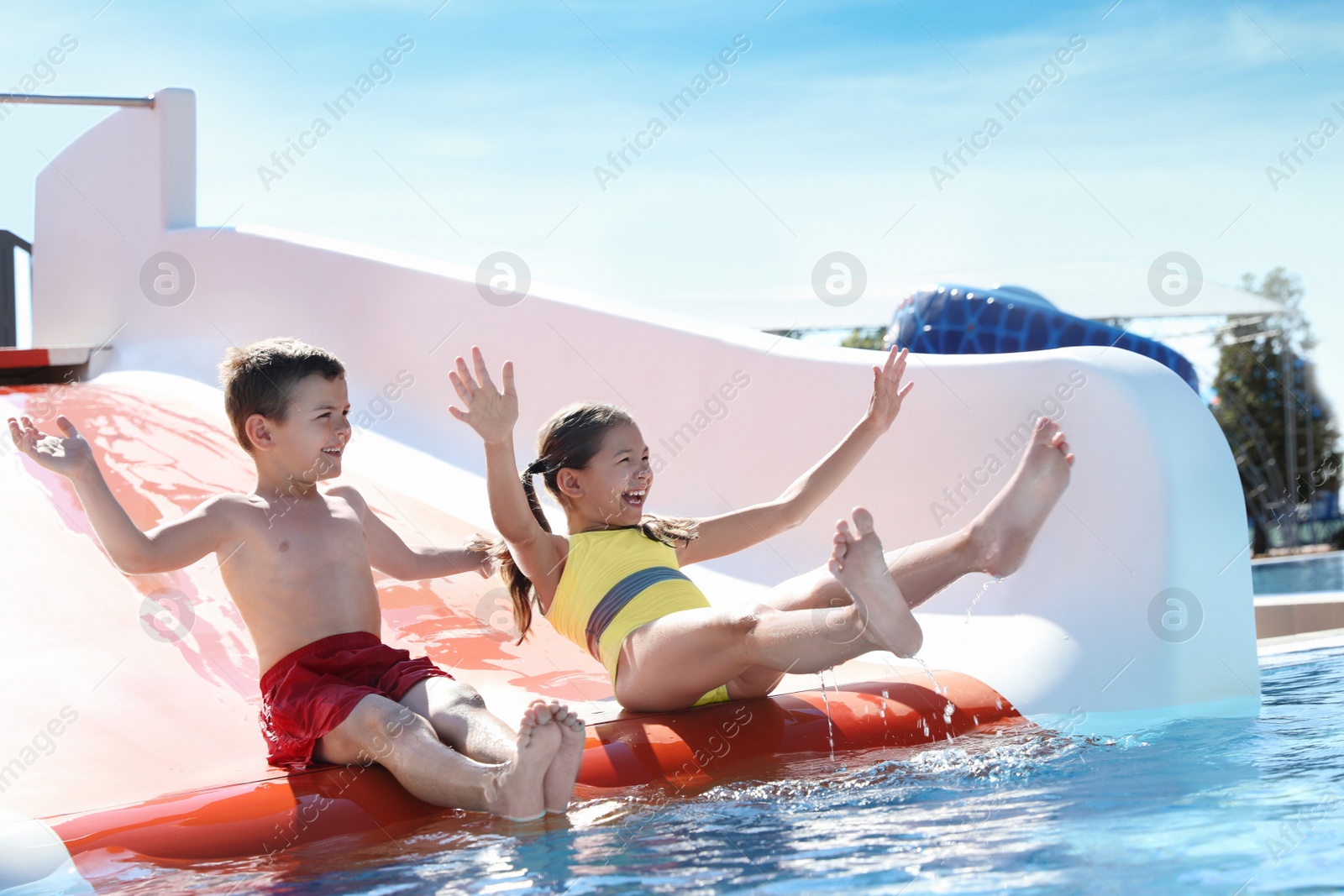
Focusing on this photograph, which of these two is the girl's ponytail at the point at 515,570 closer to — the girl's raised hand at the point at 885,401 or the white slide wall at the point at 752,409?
the girl's raised hand at the point at 885,401

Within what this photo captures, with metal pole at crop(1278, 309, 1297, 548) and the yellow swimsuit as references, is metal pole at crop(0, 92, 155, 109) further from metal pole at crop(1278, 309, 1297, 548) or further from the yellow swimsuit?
metal pole at crop(1278, 309, 1297, 548)

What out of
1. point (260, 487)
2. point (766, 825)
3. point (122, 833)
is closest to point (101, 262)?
point (260, 487)

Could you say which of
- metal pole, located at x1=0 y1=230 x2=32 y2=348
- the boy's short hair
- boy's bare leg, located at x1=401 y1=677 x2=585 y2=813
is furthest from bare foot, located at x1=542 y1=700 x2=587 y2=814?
metal pole, located at x1=0 y1=230 x2=32 y2=348

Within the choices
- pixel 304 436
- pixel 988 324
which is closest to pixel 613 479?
pixel 304 436

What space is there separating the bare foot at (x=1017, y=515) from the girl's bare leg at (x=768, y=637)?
1.14 feet

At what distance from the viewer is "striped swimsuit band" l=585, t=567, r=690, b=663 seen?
218 centimetres

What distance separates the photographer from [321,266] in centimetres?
486

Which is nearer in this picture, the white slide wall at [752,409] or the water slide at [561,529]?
the water slide at [561,529]

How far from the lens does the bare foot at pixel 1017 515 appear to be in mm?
→ 2105

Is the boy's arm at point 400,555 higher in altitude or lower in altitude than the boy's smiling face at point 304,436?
lower

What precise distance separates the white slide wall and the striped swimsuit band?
0.84 m

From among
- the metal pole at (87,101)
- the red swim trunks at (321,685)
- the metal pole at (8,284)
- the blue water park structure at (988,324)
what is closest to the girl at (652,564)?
the red swim trunks at (321,685)

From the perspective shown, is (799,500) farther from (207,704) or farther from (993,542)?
(207,704)

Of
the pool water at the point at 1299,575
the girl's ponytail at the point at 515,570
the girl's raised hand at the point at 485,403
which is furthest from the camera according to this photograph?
the pool water at the point at 1299,575
